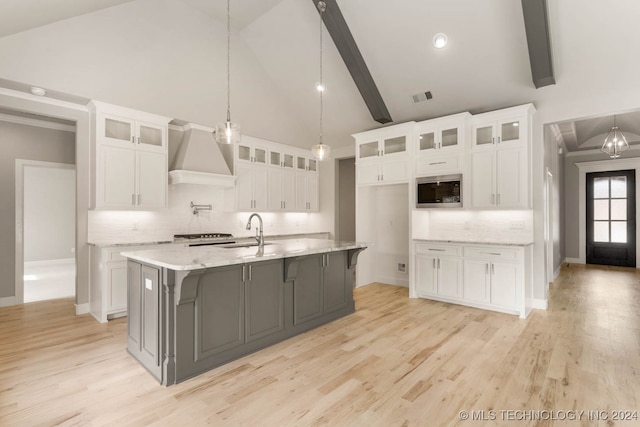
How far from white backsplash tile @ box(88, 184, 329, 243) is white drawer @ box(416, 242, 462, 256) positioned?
10.4 ft

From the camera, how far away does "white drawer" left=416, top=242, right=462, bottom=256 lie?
4713mm

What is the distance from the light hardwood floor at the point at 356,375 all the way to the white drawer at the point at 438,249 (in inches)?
38.3

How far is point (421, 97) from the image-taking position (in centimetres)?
512

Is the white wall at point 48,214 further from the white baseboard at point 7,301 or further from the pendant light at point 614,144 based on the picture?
the pendant light at point 614,144

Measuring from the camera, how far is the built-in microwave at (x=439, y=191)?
4.80 metres

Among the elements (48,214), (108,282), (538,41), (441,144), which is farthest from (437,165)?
(48,214)

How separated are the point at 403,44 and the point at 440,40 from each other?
19.8 inches

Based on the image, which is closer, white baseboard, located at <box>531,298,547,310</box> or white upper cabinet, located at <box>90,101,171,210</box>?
white upper cabinet, located at <box>90,101,171,210</box>

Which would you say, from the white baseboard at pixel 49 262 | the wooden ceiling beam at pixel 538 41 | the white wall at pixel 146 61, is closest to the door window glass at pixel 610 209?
the wooden ceiling beam at pixel 538 41

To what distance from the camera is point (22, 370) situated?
9.07ft

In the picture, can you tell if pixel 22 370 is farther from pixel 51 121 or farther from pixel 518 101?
pixel 518 101

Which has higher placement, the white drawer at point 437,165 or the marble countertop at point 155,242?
the white drawer at point 437,165

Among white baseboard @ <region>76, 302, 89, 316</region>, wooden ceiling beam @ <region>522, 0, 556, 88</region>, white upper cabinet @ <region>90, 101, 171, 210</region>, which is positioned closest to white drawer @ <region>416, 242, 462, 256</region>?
wooden ceiling beam @ <region>522, 0, 556, 88</region>

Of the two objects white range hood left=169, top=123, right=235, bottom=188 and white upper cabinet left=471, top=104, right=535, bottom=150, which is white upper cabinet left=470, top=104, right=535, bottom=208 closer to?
white upper cabinet left=471, top=104, right=535, bottom=150
